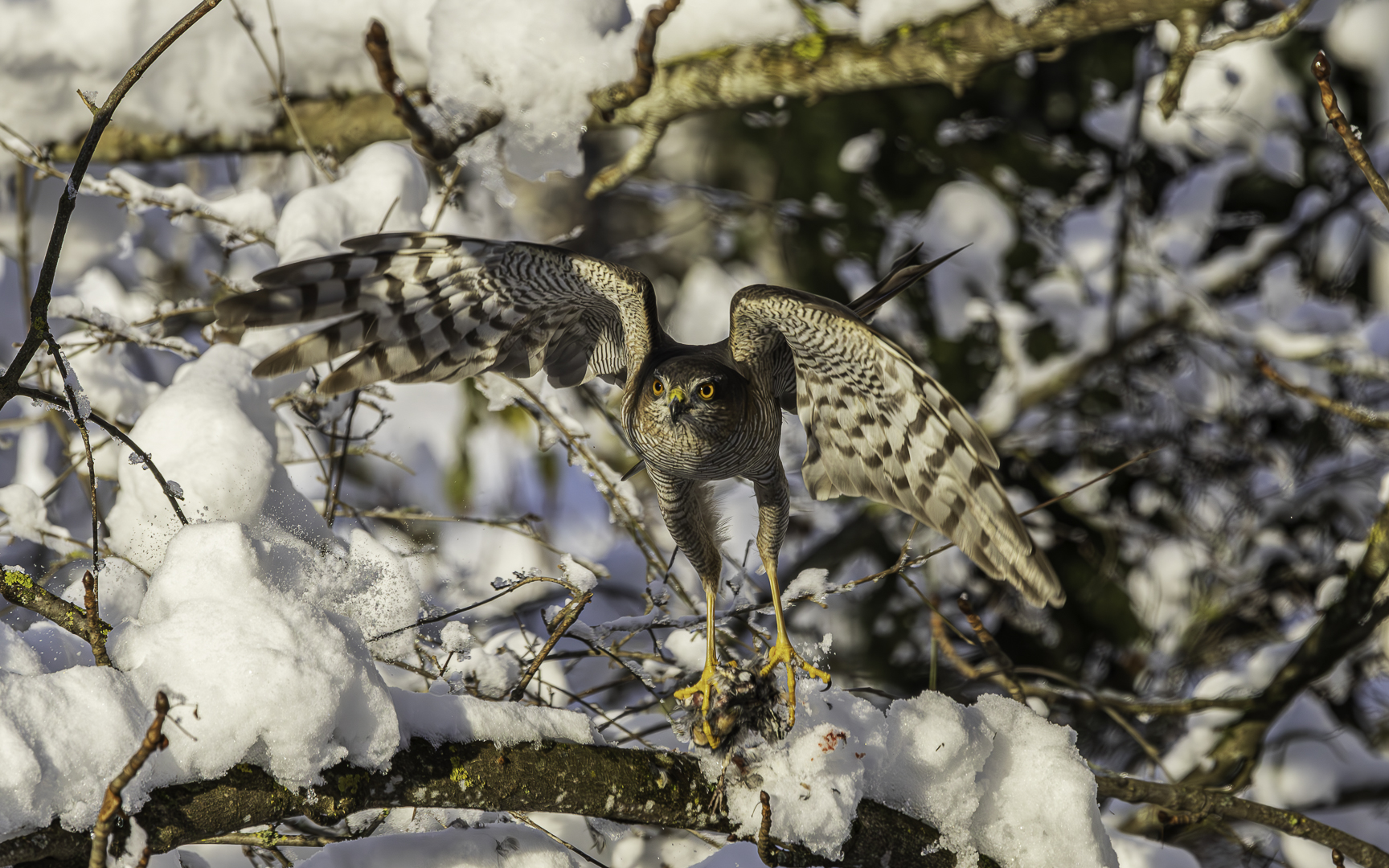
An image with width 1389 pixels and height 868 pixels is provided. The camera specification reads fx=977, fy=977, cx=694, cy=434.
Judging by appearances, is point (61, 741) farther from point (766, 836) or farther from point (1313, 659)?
point (1313, 659)

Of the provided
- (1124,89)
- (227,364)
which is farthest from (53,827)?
(1124,89)

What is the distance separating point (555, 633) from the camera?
210cm

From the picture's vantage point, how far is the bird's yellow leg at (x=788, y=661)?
2080 mm

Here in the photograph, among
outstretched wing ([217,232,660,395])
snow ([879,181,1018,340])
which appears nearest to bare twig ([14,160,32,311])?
outstretched wing ([217,232,660,395])

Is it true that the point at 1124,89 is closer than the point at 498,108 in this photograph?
No

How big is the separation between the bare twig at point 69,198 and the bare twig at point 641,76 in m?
1.29

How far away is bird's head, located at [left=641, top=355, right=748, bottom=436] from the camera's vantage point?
223 cm

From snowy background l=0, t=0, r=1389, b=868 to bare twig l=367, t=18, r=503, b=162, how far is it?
0.07 m

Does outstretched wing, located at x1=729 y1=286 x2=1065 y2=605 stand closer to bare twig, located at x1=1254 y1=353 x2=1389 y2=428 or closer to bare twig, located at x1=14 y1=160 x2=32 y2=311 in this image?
bare twig, located at x1=1254 y1=353 x2=1389 y2=428

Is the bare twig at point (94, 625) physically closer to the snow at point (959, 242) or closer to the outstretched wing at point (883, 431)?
the outstretched wing at point (883, 431)

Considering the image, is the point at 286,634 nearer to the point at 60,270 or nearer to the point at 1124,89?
the point at 60,270

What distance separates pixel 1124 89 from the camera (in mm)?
5758

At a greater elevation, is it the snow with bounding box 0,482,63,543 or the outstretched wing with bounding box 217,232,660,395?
the outstretched wing with bounding box 217,232,660,395

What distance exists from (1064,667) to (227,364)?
5.06 metres
